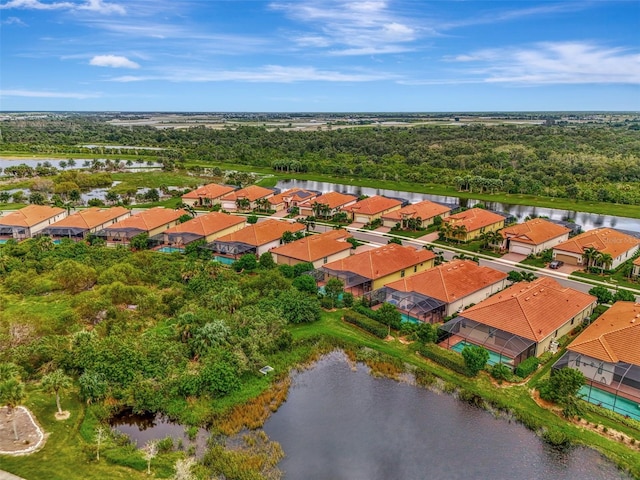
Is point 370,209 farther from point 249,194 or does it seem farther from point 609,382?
point 609,382

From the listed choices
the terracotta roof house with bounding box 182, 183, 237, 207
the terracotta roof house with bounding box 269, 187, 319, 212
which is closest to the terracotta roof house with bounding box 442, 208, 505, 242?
the terracotta roof house with bounding box 269, 187, 319, 212

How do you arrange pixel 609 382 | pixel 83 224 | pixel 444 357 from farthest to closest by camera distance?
pixel 83 224, pixel 444 357, pixel 609 382

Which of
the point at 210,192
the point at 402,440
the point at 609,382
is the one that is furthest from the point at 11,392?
the point at 210,192

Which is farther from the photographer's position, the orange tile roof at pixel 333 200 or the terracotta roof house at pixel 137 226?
the orange tile roof at pixel 333 200

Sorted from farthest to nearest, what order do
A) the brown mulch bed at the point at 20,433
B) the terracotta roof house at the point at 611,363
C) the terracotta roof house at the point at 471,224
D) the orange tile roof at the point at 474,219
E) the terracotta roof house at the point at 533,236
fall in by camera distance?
the orange tile roof at the point at 474,219, the terracotta roof house at the point at 471,224, the terracotta roof house at the point at 533,236, the terracotta roof house at the point at 611,363, the brown mulch bed at the point at 20,433

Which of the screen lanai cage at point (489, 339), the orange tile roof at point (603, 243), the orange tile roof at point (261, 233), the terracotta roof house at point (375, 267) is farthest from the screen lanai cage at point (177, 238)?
the orange tile roof at point (603, 243)

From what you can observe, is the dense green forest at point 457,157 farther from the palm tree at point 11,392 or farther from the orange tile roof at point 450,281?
the palm tree at point 11,392
